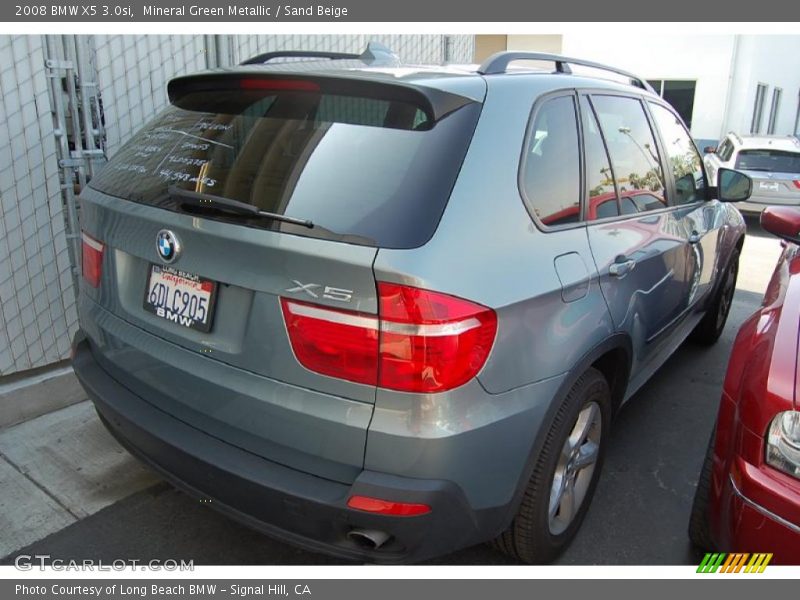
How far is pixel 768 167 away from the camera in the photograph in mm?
10961

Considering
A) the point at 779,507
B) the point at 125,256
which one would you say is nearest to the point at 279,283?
the point at 125,256

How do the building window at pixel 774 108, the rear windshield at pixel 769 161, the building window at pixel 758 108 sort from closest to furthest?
the rear windshield at pixel 769 161, the building window at pixel 758 108, the building window at pixel 774 108

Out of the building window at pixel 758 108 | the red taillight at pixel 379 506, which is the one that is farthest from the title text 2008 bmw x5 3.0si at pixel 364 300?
the building window at pixel 758 108

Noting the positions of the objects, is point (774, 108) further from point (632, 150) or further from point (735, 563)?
point (735, 563)

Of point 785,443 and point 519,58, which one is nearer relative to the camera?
point 785,443

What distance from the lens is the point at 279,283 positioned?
72.7 inches

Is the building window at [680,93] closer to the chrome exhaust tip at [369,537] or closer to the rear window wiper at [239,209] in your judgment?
the rear window wiper at [239,209]

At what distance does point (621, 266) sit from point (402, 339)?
122 cm

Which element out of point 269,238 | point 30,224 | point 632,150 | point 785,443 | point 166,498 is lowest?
point 166,498

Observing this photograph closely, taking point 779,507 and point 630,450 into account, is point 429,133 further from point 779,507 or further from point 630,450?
point 630,450

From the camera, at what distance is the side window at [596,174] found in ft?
8.44

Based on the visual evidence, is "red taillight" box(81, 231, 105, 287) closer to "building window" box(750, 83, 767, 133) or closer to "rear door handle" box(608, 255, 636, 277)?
"rear door handle" box(608, 255, 636, 277)

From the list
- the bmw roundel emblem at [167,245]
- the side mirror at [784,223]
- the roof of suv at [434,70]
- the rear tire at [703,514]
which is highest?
the roof of suv at [434,70]

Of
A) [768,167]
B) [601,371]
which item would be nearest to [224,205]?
[601,371]
